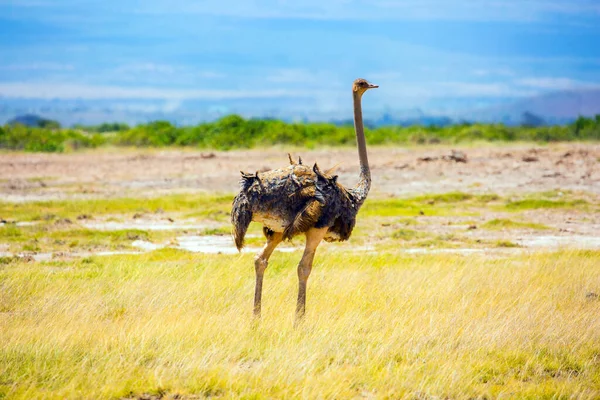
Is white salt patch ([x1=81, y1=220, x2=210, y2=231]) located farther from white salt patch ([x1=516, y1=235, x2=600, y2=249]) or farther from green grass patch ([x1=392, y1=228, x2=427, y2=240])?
white salt patch ([x1=516, y1=235, x2=600, y2=249])

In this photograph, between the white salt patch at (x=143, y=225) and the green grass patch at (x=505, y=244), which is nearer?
the green grass patch at (x=505, y=244)

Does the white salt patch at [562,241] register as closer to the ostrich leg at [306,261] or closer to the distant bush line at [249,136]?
the ostrich leg at [306,261]

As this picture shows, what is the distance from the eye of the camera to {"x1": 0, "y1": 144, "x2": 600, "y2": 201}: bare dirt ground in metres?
22.2

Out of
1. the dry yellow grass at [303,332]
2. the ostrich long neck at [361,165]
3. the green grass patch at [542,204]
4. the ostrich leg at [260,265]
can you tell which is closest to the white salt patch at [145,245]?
the dry yellow grass at [303,332]

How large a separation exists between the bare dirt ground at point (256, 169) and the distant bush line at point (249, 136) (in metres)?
5.48

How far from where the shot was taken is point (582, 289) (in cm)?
1007

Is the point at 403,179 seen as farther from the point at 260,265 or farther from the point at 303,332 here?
the point at 303,332

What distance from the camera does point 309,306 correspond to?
9.11m

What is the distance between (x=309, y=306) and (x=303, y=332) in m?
1.31

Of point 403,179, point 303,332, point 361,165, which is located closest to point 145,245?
point 361,165

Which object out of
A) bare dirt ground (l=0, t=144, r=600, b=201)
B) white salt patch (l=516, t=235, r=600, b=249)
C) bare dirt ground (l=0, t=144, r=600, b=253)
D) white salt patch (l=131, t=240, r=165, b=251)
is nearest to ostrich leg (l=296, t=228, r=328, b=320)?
bare dirt ground (l=0, t=144, r=600, b=253)

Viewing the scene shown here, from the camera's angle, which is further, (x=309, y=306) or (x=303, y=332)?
(x=309, y=306)

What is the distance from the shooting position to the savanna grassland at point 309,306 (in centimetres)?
654

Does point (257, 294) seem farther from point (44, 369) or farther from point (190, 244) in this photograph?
point (190, 244)
